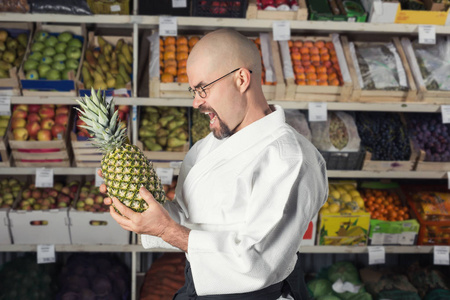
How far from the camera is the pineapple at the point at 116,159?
1734 mm

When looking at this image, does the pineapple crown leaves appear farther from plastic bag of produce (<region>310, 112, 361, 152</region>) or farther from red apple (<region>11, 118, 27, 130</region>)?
plastic bag of produce (<region>310, 112, 361, 152</region>)

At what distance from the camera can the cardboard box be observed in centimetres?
318

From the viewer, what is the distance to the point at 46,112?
3.08 meters

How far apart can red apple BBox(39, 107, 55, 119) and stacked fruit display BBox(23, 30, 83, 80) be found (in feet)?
0.87

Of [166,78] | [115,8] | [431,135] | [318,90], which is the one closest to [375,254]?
[431,135]

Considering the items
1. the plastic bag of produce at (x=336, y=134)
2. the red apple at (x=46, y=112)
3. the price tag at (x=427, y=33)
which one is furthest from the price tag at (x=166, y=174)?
the price tag at (x=427, y=33)

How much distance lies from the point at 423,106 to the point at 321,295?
1.62 metres

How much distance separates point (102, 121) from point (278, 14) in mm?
1574

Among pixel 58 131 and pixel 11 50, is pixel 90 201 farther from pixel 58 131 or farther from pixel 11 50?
pixel 11 50

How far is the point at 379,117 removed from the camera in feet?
11.0

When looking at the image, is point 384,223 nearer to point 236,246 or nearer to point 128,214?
point 236,246

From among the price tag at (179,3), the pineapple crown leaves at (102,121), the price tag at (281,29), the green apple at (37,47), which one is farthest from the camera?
the green apple at (37,47)

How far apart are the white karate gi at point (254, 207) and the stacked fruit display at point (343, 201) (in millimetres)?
1553

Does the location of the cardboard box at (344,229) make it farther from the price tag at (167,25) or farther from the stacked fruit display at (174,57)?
the price tag at (167,25)
